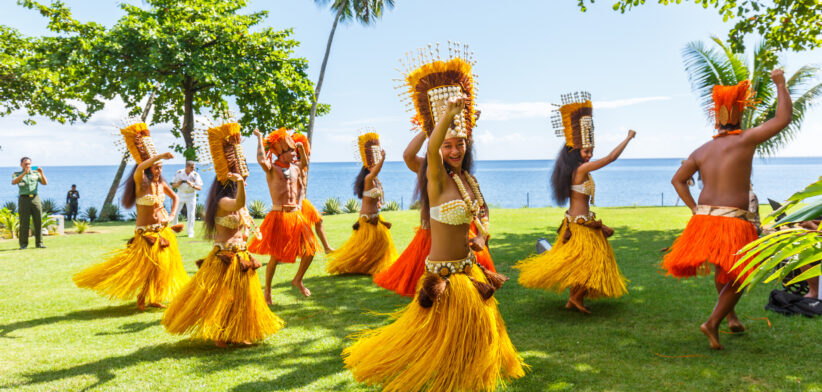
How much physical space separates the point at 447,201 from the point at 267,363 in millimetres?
2024

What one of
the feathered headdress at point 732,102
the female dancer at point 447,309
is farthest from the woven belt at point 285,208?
the feathered headdress at point 732,102

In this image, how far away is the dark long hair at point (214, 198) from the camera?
4.32 metres

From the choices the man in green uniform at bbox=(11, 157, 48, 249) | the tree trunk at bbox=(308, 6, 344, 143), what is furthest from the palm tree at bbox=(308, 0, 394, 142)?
the man in green uniform at bbox=(11, 157, 48, 249)

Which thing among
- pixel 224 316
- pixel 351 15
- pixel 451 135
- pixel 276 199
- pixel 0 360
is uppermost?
pixel 351 15

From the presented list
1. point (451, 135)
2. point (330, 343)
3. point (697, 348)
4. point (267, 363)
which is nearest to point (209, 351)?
point (267, 363)

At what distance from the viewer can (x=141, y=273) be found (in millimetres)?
5332

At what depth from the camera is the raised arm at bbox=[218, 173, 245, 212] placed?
13.3 feet

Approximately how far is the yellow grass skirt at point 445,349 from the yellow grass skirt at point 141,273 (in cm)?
325

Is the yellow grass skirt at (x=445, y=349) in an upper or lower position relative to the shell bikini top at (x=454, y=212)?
lower

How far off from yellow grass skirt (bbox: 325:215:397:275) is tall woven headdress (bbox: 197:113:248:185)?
2.99 m

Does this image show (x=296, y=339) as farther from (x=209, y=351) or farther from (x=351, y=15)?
(x=351, y=15)

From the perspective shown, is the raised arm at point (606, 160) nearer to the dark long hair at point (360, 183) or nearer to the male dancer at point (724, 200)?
the male dancer at point (724, 200)

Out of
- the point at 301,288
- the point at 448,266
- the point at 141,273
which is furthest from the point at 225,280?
the point at 448,266

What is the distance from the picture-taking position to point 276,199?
5699 millimetres
